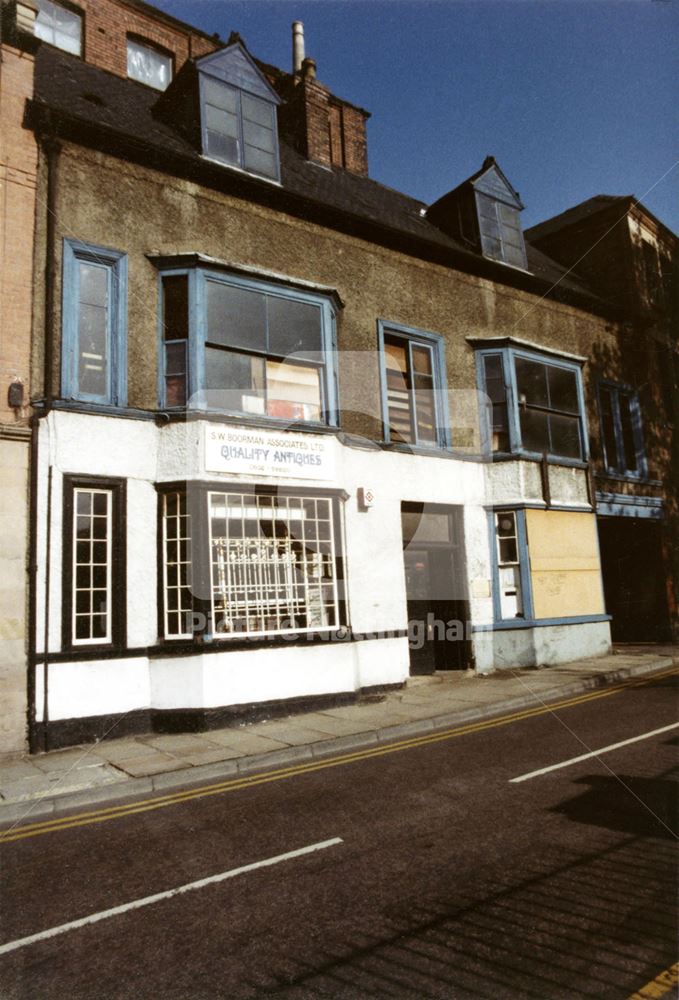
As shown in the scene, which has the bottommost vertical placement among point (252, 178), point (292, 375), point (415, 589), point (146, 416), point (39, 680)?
point (39, 680)

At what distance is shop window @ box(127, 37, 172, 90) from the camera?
16153 mm

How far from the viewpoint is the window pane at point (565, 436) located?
49.1 ft

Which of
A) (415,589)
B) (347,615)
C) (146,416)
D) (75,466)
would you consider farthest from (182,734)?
(415,589)

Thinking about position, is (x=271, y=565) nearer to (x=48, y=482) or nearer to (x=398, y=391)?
(x=48, y=482)

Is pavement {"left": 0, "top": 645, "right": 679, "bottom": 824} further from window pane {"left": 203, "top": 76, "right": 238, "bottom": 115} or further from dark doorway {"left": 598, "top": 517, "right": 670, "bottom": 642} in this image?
window pane {"left": 203, "top": 76, "right": 238, "bottom": 115}

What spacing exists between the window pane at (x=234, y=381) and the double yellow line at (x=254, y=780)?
5636 millimetres

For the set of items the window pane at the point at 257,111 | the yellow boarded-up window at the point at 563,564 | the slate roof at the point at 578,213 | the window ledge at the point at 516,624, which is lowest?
the window ledge at the point at 516,624

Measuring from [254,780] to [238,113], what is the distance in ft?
38.6

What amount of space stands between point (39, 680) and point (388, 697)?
552cm

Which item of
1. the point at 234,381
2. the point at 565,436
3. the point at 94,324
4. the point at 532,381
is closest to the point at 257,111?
the point at 234,381

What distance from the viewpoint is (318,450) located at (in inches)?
430

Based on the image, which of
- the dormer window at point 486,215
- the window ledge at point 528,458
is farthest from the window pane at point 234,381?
the dormer window at point 486,215

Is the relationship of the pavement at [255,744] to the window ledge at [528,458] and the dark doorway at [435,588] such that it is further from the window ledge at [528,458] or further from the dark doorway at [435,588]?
the window ledge at [528,458]

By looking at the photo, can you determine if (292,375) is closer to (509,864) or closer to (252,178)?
(252,178)
